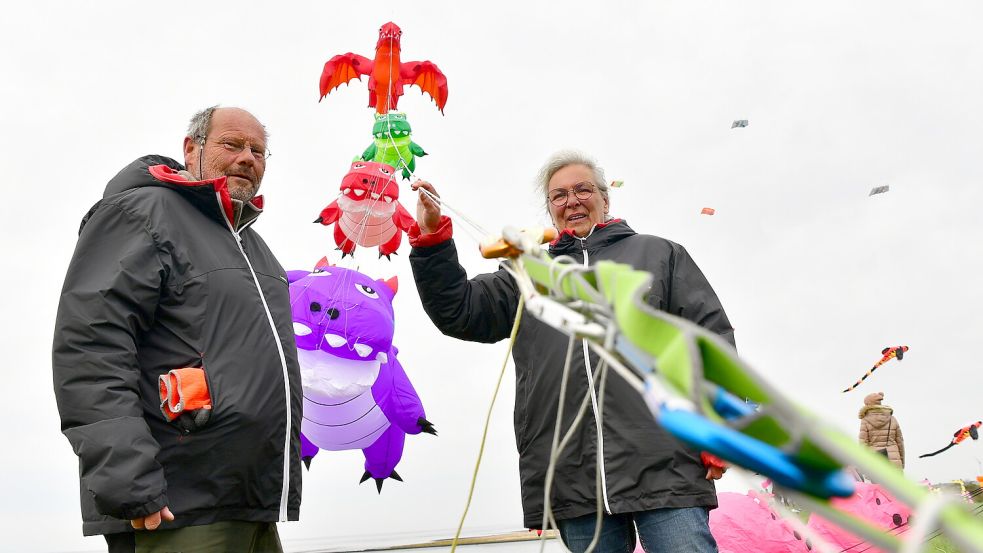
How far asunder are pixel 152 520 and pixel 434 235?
950mm

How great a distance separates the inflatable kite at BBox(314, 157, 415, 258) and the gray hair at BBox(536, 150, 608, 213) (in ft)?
4.62

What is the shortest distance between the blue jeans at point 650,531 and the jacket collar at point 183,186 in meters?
1.14

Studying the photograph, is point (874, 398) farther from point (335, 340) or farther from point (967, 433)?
point (335, 340)

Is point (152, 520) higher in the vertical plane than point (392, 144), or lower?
lower

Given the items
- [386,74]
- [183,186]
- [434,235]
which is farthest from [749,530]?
[183,186]

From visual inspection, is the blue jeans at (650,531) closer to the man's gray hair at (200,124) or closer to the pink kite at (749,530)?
the man's gray hair at (200,124)

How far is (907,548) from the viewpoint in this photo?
0.41 meters

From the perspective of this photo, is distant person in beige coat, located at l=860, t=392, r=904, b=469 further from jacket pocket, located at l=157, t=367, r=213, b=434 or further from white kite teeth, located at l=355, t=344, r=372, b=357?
jacket pocket, located at l=157, t=367, r=213, b=434

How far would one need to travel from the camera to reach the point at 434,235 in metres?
2.00

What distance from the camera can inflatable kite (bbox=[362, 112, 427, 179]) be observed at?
3.84 metres

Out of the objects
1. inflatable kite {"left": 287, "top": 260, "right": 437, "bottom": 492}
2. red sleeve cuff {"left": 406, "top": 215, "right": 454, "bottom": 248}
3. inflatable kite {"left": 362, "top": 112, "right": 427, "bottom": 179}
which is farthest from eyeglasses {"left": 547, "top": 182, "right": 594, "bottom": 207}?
inflatable kite {"left": 287, "top": 260, "right": 437, "bottom": 492}

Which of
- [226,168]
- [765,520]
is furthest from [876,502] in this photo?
[226,168]

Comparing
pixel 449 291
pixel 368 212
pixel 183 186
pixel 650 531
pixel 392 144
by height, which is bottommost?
pixel 650 531

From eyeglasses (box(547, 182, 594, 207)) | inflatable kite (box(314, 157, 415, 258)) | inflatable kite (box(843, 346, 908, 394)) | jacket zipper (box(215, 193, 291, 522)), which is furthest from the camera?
inflatable kite (box(843, 346, 908, 394))
